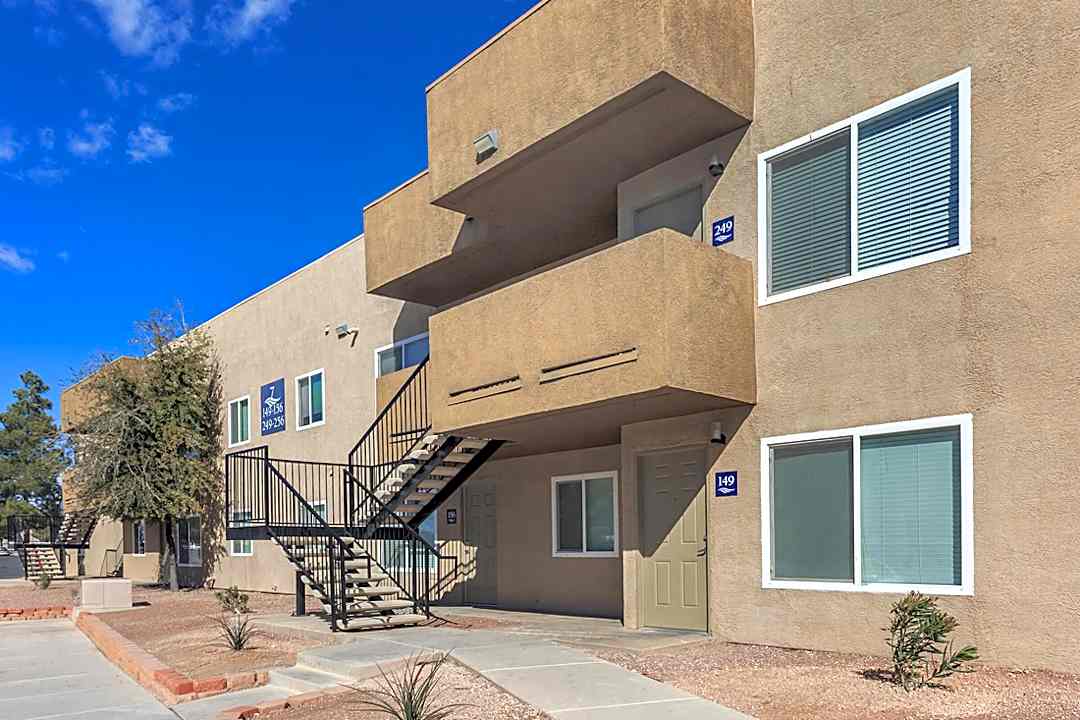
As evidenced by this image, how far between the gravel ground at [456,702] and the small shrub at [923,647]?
3.00 m

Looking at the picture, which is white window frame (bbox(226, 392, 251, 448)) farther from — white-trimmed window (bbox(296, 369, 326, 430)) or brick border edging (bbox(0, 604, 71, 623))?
brick border edging (bbox(0, 604, 71, 623))

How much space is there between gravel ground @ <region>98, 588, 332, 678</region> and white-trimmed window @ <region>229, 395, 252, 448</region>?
4.49 m

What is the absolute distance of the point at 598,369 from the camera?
35.0 feet

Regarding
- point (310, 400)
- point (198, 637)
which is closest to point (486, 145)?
point (198, 637)

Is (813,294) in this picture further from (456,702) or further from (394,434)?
(394,434)

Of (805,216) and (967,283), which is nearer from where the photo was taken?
(967,283)

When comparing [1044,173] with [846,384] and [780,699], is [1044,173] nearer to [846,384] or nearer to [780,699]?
[846,384]

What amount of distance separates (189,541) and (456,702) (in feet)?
77.7

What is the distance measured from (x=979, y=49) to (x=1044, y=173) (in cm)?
137

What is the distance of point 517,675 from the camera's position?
28.8ft

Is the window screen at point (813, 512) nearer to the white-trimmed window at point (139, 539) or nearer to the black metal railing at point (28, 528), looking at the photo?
the white-trimmed window at point (139, 539)

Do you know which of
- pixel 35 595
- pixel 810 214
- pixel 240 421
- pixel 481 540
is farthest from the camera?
pixel 240 421

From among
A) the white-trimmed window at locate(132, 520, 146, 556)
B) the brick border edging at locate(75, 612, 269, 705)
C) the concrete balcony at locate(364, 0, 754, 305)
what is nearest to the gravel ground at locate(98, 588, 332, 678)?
the brick border edging at locate(75, 612, 269, 705)

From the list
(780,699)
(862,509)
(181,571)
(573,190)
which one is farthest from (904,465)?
(181,571)
